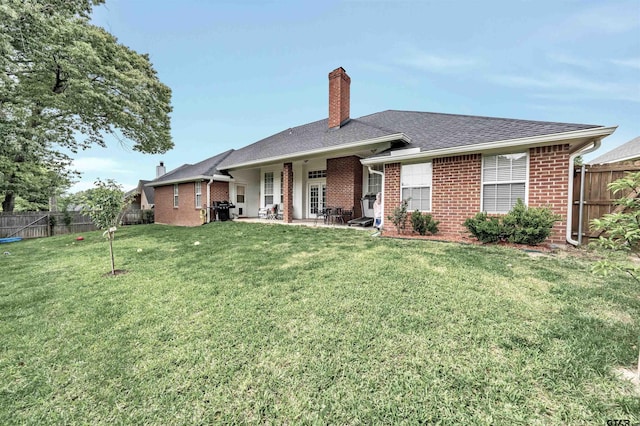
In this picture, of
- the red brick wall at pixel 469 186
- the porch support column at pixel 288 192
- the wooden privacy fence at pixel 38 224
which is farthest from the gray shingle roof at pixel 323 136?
the wooden privacy fence at pixel 38 224

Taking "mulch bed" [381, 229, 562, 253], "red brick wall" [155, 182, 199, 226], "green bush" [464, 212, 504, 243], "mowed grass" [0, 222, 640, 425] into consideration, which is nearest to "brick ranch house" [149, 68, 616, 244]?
"red brick wall" [155, 182, 199, 226]

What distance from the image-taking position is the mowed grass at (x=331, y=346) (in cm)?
180

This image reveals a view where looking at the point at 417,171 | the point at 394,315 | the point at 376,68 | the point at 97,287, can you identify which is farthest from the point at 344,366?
the point at 376,68

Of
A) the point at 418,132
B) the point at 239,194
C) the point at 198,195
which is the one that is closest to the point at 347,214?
the point at 418,132

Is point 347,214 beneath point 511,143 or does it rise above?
beneath

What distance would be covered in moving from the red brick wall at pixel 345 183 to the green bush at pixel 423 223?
3601 millimetres

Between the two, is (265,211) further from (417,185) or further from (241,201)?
(417,185)

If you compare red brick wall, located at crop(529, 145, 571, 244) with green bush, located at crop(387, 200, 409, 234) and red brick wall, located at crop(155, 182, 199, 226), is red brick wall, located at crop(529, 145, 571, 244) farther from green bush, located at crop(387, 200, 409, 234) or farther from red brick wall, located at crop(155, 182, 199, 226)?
red brick wall, located at crop(155, 182, 199, 226)

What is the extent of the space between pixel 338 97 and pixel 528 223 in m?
9.61

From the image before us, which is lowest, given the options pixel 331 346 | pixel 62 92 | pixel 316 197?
pixel 331 346

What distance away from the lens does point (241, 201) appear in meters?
15.3

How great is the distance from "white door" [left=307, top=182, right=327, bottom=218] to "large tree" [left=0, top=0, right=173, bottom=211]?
10.0 metres

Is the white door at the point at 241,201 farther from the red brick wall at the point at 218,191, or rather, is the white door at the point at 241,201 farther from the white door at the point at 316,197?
the white door at the point at 316,197

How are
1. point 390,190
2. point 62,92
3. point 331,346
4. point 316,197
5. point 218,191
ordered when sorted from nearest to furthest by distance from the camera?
point 331,346
point 390,190
point 62,92
point 316,197
point 218,191
